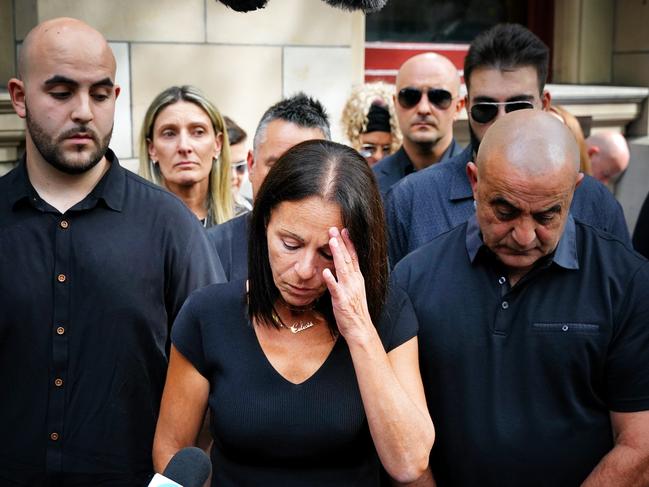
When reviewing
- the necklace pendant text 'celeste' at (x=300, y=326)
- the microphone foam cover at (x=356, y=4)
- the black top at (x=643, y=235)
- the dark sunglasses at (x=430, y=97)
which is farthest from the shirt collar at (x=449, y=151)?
the microphone foam cover at (x=356, y=4)

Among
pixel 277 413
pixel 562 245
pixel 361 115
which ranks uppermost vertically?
pixel 361 115

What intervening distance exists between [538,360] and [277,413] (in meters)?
0.75

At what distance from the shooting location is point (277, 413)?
262 centimetres

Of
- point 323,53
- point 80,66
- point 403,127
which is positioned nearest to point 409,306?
point 80,66

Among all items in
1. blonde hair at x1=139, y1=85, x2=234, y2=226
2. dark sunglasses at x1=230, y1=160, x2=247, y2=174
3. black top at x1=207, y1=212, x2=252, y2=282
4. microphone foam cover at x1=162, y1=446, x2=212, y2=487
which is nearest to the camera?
microphone foam cover at x1=162, y1=446, x2=212, y2=487

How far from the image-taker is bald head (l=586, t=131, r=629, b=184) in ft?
26.6

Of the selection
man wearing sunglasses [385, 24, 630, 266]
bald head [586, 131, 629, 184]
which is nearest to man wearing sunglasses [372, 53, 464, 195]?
man wearing sunglasses [385, 24, 630, 266]

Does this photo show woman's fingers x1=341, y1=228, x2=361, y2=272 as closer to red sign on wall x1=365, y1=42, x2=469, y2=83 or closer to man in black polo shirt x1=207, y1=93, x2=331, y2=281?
man in black polo shirt x1=207, y1=93, x2=331, y2=281

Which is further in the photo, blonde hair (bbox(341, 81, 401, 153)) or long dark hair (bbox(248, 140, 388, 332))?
blonde hair (bbox(341, 81, 401, 153))

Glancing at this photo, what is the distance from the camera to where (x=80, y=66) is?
3.05 m

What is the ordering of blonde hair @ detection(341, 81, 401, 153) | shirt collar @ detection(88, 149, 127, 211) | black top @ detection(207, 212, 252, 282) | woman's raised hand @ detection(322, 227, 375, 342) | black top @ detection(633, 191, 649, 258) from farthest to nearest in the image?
1. blonde hair @ detection(341, 81, 401, 153)
2. black top @ detection(633, 191, 649, 258)
3. black top @ detection(207, 212, 252, 282)
4. shirt collar @ detection(88, 149, 127, 211)
5. woman's raised hand @ detection(322, 227, 375, 342)

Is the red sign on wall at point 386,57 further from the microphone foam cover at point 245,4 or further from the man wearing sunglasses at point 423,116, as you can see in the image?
Answer: the microphone foam cover at point 245,4

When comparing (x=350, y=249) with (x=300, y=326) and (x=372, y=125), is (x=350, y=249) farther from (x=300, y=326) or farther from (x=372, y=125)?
(x=372, y=125)

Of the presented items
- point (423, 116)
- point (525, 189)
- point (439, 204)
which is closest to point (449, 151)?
point (423, 116)
